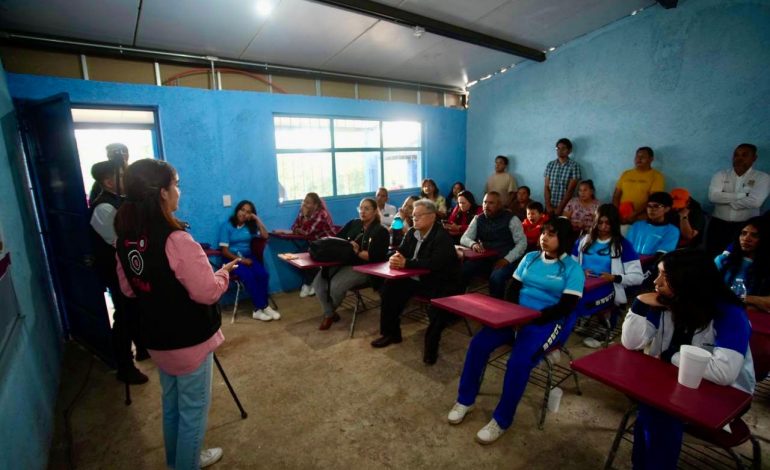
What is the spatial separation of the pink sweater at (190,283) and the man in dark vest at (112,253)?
1504mm

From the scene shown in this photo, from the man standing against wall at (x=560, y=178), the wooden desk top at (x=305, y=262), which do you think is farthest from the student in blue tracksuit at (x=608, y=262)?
the man standing against wall at (x=560, y=178)

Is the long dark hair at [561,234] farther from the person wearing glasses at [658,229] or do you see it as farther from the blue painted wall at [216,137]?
the blue painted wall at [216,137]

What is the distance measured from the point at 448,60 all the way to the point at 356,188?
247 cm

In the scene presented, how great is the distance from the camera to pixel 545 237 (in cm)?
246

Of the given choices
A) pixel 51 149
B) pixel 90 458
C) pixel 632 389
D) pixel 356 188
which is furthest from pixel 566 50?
pixel 90 458

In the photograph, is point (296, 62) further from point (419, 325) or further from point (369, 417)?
point (369, 417)

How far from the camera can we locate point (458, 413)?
7.81 ft

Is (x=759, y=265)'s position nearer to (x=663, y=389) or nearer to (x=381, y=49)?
(x=663, y=389)

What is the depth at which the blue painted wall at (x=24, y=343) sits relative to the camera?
1768mm

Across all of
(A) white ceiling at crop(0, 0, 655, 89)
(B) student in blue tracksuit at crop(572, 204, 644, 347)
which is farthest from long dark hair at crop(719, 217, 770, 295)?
(A) white ceiling at crop(0, 0, 655, 89)

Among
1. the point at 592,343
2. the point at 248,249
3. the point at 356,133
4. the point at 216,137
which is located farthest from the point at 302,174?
the point at 592,343

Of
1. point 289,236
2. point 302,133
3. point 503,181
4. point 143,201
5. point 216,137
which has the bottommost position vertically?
point 289,236

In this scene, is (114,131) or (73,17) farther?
(114,131)

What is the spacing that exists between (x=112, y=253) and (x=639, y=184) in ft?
18.7
